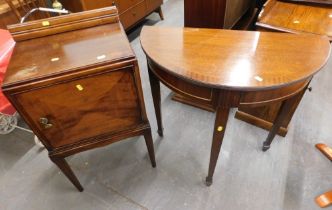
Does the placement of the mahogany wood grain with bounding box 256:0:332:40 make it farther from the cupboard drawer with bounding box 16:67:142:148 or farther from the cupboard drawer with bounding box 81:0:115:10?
the cupboard drawer with bounding box 81:0:115:10

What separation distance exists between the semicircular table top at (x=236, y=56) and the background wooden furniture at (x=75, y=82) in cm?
16

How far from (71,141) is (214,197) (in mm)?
842

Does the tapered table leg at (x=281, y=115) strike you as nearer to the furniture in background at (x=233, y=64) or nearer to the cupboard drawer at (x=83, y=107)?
the furniture in background at (x=233, y=64)

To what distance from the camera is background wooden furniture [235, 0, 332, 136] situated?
1.16 m

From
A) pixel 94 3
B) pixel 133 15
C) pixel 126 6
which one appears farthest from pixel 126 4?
pixel 94 3

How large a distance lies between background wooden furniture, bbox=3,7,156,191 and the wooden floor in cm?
36

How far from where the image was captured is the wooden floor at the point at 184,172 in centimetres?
120

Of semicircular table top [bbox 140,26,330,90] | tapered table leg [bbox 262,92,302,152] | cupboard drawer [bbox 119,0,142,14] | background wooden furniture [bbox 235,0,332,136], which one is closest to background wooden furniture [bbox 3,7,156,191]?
semicircular table top [bbox 140,26,330,90]

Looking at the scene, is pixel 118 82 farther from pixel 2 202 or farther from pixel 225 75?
pixel 2 202

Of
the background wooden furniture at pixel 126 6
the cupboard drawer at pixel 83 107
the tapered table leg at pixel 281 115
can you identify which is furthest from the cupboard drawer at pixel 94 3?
the tapered table leg at pixel 281 115

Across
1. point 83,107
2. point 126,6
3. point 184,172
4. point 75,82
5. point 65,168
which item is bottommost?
point 184,172

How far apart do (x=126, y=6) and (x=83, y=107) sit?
183cm

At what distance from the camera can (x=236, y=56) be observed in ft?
2.71

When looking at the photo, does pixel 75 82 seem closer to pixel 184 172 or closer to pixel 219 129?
pixel 219 129
